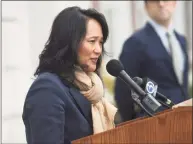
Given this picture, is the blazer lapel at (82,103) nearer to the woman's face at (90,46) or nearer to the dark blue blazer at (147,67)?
the woman's face at (90,46)

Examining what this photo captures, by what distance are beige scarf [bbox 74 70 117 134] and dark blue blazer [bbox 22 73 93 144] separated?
34 mm

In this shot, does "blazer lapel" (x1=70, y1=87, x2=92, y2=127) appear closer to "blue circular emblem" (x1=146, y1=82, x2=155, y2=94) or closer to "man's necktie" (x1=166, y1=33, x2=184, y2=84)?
"blue circular emblem" (x1=146, y1=82, x2=155, y2=94)

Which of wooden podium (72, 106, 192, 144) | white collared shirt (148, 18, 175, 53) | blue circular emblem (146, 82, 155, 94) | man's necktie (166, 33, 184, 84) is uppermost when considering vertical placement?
white collared shirt (148, 18, 175, 53)

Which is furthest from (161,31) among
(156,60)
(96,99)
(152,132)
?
(152,132)

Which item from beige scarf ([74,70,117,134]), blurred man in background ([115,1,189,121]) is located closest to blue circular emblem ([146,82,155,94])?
beige scarf ([74,70,117,134])

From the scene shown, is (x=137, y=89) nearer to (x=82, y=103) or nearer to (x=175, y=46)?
(x=82, y=103)

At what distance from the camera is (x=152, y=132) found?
1.41 metres

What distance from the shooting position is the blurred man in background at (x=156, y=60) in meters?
2.98

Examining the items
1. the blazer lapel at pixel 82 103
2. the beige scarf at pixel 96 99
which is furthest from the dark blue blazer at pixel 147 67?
the blazer lapel at pixel 82 103

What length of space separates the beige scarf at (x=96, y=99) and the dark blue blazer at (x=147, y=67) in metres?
1.04

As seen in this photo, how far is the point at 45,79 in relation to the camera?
1.73 metres

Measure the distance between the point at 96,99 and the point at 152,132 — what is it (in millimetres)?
514

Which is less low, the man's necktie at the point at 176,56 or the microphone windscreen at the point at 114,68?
the man's necktie at the point at 176,56

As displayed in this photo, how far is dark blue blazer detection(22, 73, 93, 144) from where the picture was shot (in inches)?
64.9
